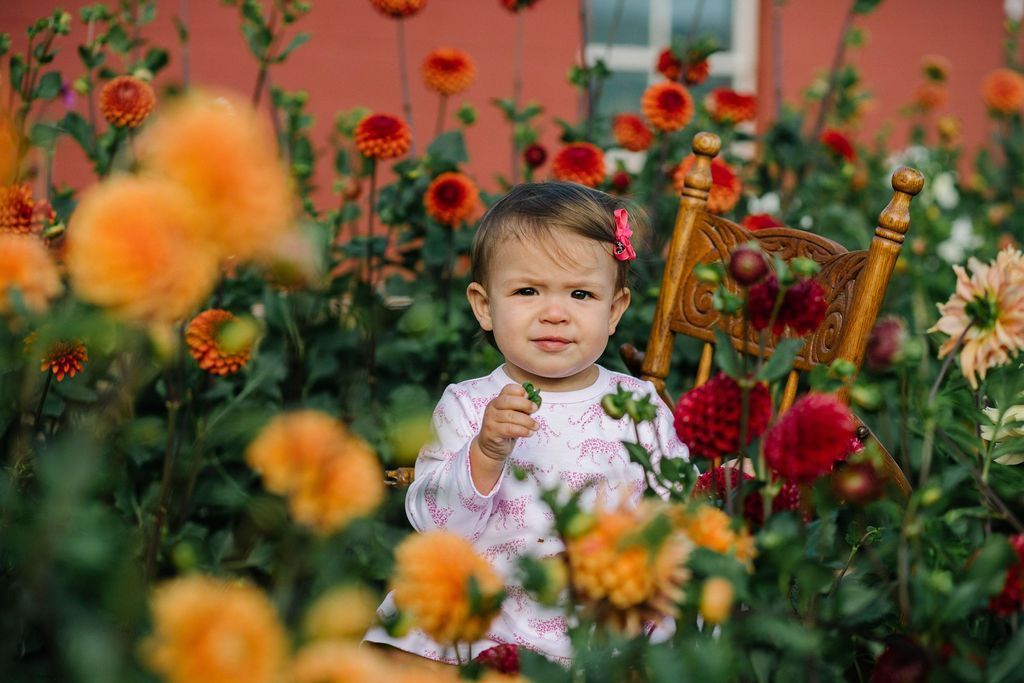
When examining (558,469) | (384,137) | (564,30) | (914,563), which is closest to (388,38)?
(564,30)

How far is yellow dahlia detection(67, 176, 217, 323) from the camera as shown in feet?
1.31

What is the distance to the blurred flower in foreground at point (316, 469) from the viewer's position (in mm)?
482

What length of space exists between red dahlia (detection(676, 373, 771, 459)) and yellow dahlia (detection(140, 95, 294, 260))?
0.45 metres

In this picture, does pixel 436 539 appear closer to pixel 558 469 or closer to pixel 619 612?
pixel 619 612

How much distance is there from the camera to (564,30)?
446 cm

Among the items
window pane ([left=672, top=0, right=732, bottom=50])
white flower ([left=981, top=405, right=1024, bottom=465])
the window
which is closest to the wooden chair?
white flower ([left=981, top=405, right=1024, bottom=465])

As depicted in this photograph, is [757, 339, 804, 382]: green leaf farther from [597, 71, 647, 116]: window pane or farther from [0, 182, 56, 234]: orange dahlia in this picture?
[597, 71, 647, 116]: window pane

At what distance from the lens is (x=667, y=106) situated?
1.97 metres

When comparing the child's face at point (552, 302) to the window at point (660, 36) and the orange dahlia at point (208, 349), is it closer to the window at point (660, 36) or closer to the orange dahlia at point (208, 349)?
the orange dahlia at point (208, 349)

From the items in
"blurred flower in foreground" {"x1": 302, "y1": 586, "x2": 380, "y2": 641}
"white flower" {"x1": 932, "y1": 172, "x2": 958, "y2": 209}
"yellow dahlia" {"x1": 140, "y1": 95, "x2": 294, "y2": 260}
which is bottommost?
"white flower" {"x1": 932, "y1": 172, "x2": 958, "y2": 209}

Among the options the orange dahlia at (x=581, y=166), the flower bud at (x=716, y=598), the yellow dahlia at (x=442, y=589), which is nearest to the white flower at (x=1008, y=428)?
the flower bud at (x=716, y=598)

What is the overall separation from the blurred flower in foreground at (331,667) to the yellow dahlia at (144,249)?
0.17 metres

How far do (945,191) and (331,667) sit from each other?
3.43 m

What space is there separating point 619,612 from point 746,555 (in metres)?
0.12
